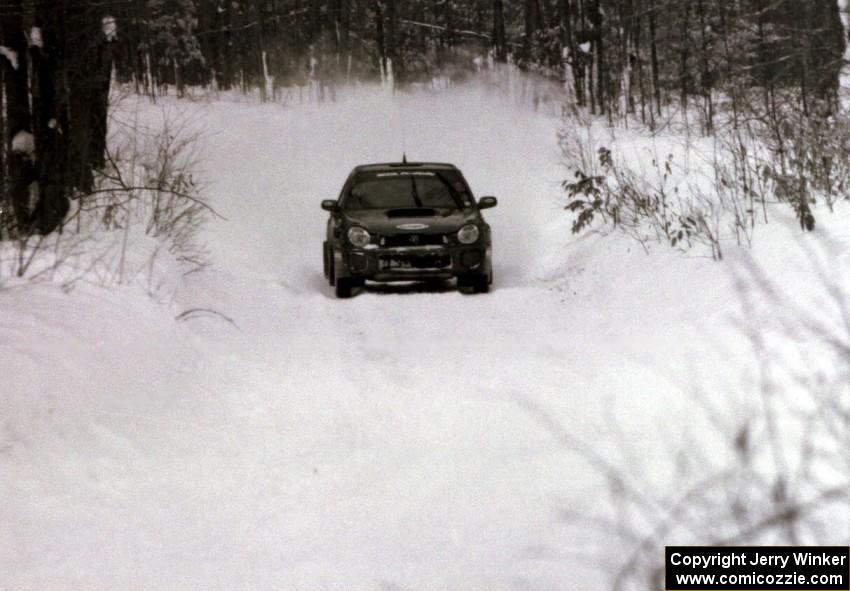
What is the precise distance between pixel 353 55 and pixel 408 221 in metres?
36.8

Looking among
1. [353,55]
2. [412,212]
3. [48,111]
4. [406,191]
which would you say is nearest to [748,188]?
[412,212]

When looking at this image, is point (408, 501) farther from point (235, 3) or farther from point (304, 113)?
point (235, 3)

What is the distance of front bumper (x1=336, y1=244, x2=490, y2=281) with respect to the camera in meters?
11.2

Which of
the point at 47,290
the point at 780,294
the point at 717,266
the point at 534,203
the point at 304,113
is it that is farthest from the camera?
the point at 304,113

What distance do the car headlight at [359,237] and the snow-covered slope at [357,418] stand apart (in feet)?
2.12

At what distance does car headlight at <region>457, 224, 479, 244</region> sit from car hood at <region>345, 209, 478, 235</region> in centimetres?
6

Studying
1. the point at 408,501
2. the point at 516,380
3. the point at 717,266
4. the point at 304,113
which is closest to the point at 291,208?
the point at 304,113

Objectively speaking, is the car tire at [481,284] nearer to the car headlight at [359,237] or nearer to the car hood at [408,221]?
the car hood at [408,221]

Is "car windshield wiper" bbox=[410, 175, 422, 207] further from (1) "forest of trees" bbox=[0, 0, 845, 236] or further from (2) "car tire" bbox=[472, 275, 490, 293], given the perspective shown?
(1) "forest of trees" bbox=[0, 0, 845, 236]

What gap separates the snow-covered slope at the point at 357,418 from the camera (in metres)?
3.96

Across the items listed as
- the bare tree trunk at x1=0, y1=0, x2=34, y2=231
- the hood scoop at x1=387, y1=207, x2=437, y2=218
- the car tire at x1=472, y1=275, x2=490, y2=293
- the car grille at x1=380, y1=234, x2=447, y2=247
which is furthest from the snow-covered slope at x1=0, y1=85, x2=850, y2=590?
the bare tree trunk at x1=0, y1=0, x2=34, y2=231

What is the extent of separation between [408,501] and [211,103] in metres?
29.8

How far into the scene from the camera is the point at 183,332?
770 centimetres

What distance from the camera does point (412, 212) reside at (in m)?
11.7
